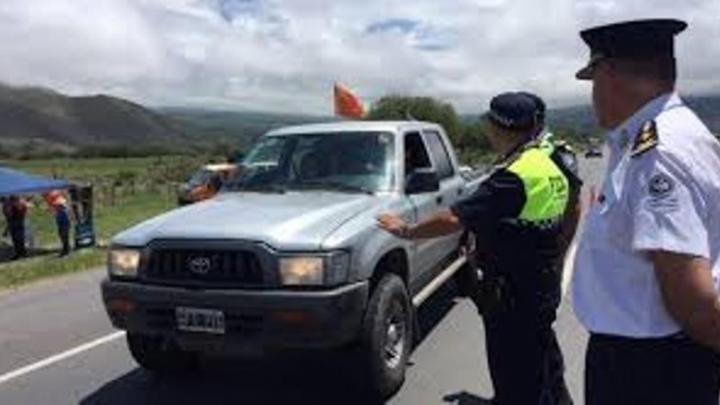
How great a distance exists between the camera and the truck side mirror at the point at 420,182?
804 centimetres

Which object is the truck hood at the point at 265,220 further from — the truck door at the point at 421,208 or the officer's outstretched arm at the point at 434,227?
the officer's outstretched arm at the point at 434,227

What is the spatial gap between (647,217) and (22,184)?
64.7ft

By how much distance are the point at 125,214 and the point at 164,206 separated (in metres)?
4.47

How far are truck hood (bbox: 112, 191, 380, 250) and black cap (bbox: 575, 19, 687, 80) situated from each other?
12.4 feet

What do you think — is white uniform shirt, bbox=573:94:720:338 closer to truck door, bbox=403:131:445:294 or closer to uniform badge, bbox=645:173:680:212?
uniform badge, bbox=645:173:680:212

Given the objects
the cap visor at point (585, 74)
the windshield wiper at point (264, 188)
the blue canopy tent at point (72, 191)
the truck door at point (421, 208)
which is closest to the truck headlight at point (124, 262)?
the windshield wiper at point (264, 188)

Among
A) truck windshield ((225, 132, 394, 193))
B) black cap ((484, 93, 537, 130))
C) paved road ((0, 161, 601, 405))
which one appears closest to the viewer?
black cap ((484, 93, 537, 130))

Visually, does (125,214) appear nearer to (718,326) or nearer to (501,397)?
(501,397)

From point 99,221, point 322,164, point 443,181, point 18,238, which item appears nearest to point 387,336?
point 322,164

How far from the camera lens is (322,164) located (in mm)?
8516

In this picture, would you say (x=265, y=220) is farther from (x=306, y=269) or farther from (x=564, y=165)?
(x=564, y=165)

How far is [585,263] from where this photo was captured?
120 inches

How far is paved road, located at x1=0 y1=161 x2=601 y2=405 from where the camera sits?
7.34m

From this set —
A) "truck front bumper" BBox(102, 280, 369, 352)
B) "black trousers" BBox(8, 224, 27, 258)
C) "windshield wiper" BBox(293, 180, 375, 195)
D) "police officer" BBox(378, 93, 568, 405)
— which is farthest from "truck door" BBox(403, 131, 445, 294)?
"black trousers" BBox(8, 224, 27, 258)
